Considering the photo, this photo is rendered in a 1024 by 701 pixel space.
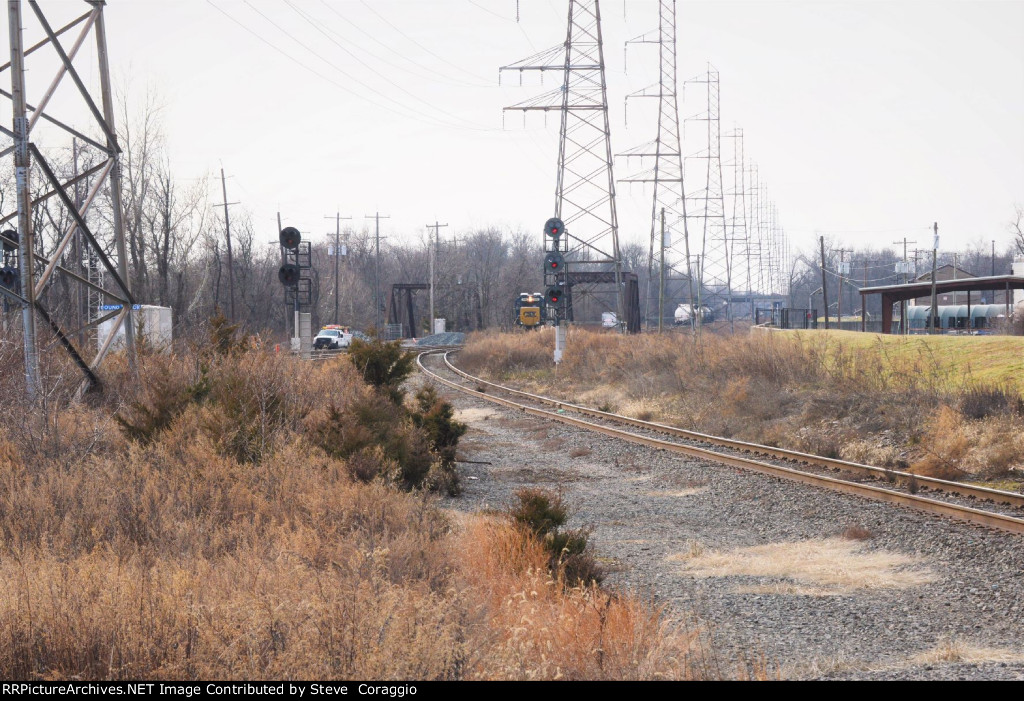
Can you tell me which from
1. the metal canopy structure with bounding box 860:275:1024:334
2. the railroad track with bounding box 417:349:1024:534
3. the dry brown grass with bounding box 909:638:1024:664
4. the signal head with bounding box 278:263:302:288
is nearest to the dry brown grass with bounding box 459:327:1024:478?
the railroad track with bounding box 417:349:1024:534

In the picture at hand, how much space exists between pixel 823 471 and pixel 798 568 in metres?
5.80

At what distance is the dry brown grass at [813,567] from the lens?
26.6ft

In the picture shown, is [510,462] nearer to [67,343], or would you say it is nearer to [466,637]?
[67,343]

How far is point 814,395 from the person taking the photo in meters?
20.3

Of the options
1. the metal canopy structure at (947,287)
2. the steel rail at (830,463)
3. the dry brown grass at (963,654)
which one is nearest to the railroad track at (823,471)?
the steel rail at (830,463)

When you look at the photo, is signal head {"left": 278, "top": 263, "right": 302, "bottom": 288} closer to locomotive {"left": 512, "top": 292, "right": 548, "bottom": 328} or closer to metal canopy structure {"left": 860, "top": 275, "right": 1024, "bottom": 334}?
metal canopy structure {"left": 860, "top": 275, "right": 1024, "bottom": 334}

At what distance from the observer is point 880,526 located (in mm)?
10281

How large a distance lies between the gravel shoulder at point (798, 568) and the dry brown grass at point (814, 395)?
10.7ft

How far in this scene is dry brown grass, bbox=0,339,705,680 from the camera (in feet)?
16.2

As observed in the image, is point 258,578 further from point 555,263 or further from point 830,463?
point 555,263

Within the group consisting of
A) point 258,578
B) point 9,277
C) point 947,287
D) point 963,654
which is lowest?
point 963,654

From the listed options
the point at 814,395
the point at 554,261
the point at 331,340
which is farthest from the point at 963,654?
the point at 331,340

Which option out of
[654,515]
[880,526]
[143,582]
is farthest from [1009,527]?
[143,582]

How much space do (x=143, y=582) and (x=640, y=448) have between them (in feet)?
40.7
